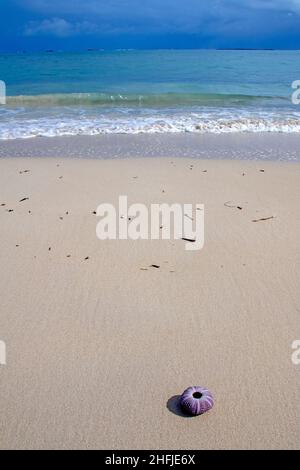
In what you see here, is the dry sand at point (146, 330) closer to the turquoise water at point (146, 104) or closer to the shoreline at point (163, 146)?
the shoreline at point (163, 146)

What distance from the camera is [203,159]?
6984 millimetres

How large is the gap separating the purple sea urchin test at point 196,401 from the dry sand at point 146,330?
0.16 ft

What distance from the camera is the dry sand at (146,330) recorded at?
2.06m

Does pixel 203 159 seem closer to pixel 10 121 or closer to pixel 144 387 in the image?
pixel 144 387

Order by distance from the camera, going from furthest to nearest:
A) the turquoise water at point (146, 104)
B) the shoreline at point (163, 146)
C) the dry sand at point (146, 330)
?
the turquoise water at point (146, 104) → the shoreline at point (163, 146) → the dry sand at point (146, 330)

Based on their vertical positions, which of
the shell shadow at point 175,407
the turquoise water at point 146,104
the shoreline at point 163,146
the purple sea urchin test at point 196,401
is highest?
the turquoise water at point 146,104

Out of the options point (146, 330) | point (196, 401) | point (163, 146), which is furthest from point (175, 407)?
point (163, 146)

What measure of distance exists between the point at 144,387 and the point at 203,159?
17.1 ft

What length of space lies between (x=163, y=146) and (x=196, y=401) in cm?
667

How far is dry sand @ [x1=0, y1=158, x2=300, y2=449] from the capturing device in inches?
81.0

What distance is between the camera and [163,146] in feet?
27.1

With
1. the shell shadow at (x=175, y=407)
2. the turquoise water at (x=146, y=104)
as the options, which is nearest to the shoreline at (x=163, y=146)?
the turquoise water at (x=146, y=104)
